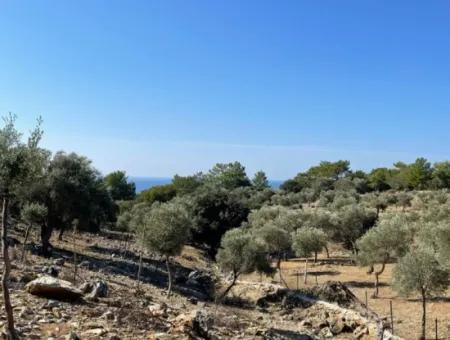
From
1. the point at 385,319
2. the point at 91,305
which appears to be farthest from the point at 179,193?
the point at 91,305

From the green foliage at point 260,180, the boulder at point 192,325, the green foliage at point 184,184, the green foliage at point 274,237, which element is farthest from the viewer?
the green foliage at point 260,180

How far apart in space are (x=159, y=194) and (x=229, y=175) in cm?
4159

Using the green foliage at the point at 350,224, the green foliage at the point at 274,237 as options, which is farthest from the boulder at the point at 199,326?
the green foliage at the point at 350,224

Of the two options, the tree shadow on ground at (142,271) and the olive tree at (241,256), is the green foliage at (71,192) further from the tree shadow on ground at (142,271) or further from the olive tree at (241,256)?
the olive tree at (241,256)

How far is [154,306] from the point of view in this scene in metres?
19.9

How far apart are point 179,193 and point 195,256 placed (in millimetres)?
42225

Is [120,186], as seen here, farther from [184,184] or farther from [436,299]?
[436,299]

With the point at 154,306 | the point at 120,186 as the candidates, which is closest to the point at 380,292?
the point at 154,306

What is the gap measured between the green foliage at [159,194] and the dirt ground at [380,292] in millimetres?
48134

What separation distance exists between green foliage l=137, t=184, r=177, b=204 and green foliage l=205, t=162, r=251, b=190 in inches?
1143

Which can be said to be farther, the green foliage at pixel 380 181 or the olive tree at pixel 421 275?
the green foliage at pixel 380 181

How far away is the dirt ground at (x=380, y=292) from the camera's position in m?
28.0

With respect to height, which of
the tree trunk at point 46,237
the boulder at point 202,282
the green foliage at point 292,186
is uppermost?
the green foliage at point 292,186

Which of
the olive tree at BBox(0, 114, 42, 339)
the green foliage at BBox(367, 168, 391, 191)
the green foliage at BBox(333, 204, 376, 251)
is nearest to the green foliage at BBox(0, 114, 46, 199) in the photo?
the olive tree at BBox(0, 114, 42, 339)
